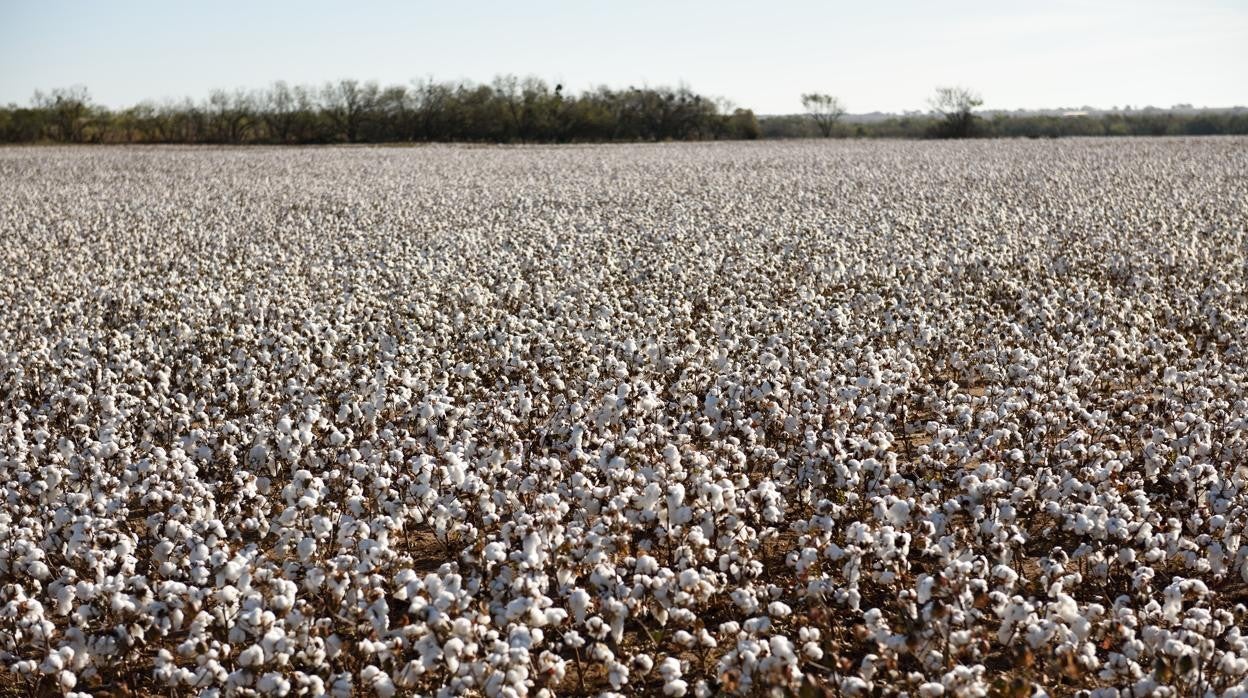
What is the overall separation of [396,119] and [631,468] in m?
80.7

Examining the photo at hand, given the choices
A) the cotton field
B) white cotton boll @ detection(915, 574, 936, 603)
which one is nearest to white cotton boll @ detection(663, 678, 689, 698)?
the cotton field

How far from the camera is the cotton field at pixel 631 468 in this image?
5500 millimetres

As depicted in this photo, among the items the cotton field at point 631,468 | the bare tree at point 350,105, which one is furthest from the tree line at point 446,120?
the cotton field at point 631,468

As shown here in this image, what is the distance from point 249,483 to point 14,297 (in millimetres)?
11760

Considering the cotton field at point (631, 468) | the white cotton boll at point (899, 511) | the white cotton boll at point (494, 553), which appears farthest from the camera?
the white cotton boll at point (899, 511)

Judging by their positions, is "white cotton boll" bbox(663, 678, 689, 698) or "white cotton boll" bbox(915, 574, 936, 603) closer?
"white cotton boll" bbox(663, 678, 689, 698)

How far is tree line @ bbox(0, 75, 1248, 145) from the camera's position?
269ft

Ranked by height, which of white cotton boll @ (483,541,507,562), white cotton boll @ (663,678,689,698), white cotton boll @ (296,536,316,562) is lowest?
white cotton boll @ (663,678,689,698)

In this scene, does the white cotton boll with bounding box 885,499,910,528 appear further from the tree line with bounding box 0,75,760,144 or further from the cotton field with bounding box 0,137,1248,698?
the tree line with bounding box 0,75,760,144

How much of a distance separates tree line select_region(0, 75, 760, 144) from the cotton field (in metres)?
A: 63.7

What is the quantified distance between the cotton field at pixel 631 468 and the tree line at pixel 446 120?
63.8 meters

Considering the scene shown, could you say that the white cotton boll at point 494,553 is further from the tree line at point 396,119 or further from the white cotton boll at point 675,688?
the tree line at point 396,119

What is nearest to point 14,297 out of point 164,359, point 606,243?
point 164,359

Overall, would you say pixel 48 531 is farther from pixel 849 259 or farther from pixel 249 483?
pixel 849 259
